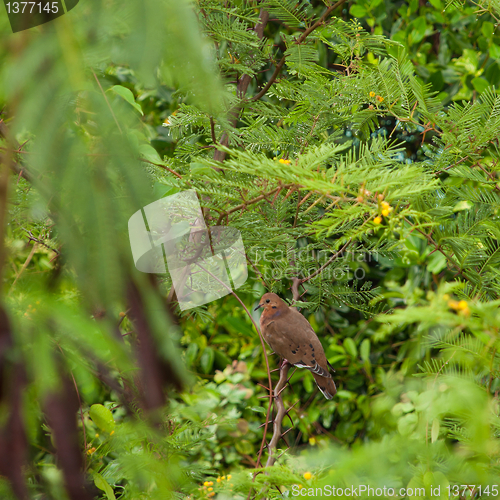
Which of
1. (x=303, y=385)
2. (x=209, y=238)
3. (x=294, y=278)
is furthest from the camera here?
(x=303, y=385)

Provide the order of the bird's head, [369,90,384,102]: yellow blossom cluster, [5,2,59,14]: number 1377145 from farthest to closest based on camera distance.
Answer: the bird's head, [369,90,384,102]: yellow blossom cluster, [5,2,59,14]: number 1377145

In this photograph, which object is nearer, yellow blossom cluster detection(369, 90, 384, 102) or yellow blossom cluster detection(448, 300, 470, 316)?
yellow blossom cluster detection(448, 300, 470, 316)

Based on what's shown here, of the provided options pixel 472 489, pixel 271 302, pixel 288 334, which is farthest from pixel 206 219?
pixel 472 489

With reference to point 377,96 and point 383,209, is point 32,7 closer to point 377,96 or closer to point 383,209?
point 383,209

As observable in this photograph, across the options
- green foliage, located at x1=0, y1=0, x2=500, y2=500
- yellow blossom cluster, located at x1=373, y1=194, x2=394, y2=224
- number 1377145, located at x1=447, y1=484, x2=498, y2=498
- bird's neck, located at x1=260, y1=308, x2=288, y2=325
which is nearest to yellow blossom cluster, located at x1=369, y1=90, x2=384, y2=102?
green foliage, located at x1=0, y1=0, x2=500, y2=500

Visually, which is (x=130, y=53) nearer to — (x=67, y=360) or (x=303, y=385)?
(x=67, y=360)

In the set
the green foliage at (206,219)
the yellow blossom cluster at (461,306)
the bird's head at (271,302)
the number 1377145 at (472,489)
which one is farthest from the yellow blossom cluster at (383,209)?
the bird's head at (271,302)

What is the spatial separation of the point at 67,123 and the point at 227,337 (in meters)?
1.33

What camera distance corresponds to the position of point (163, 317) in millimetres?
470

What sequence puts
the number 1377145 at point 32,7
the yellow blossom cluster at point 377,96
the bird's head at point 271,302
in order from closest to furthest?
1. the number 1377145 at point 32,7
2. the yellow blossom cluster at point 377,96
3. the bird's head at point 271,302

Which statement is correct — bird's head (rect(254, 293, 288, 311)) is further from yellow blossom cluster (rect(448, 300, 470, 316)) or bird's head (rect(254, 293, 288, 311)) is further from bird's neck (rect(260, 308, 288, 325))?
yellow blossom cluster (rect(448, 300, 470, 316))

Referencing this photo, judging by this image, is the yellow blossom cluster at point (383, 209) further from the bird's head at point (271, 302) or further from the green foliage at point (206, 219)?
the bird's head at point (271, 302)

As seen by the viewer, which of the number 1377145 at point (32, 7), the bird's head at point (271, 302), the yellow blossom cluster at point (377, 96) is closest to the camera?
the number 1377145 at point (32, 7)

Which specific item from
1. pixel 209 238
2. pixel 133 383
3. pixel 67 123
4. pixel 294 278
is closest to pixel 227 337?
pixel 294 278
